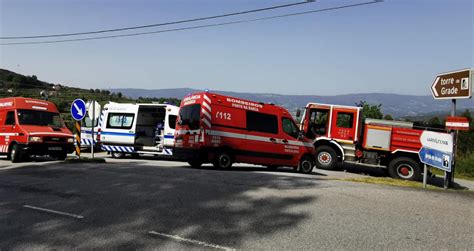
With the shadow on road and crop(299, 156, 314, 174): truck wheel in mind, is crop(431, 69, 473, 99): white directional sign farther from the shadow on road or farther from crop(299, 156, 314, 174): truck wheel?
the shadow on road

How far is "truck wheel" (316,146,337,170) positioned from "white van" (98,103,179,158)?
6.57 meters

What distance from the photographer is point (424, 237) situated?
574 centimetres

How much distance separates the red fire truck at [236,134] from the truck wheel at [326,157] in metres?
2.80

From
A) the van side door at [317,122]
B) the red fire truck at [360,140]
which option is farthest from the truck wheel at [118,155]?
the van side door at [317,122]

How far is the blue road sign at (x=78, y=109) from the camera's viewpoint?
1655cm

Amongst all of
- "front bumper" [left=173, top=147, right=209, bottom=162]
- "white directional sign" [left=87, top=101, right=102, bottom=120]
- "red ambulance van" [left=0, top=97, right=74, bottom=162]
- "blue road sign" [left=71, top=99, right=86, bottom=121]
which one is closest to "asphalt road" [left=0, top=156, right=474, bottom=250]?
"front bumper" [left=173, top=147, right=209, bottom=162]

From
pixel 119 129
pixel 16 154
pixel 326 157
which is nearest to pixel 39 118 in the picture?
pixel 16 154

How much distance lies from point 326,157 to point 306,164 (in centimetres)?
297

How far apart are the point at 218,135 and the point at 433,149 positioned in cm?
629

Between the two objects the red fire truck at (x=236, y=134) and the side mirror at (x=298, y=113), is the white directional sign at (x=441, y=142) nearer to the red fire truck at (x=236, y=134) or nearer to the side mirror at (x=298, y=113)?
the red fire truck at (x=236, y=134)

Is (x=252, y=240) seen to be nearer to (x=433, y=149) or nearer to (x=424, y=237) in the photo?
(x=424, y=237)

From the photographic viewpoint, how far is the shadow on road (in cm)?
545

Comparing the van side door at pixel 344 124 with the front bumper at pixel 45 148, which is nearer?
the front bumper at pixel 45 148

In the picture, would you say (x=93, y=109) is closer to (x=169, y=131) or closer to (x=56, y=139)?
(x=56, y=139)
